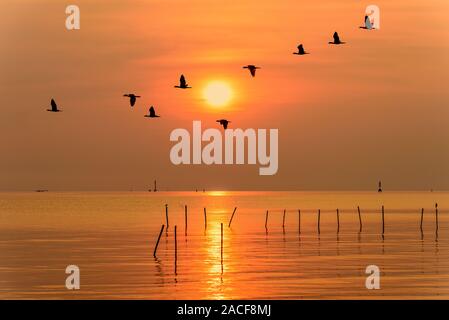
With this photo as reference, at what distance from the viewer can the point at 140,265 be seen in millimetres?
72938

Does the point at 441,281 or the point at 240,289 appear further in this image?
the point at 441,281

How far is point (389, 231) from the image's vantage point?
121500 millimetres

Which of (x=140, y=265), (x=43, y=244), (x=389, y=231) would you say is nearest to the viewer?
(x=140, y=265)

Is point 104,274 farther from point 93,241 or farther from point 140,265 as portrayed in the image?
point 93,241

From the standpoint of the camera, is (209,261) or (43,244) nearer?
(209,261)

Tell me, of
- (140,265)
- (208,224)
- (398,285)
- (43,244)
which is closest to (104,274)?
(140,265)

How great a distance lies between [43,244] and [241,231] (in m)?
34.3

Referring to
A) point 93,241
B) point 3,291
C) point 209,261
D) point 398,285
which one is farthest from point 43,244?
point 398,285

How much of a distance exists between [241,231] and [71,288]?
2757 inches

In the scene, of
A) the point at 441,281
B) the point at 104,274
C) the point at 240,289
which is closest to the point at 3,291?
the point at 104,274
